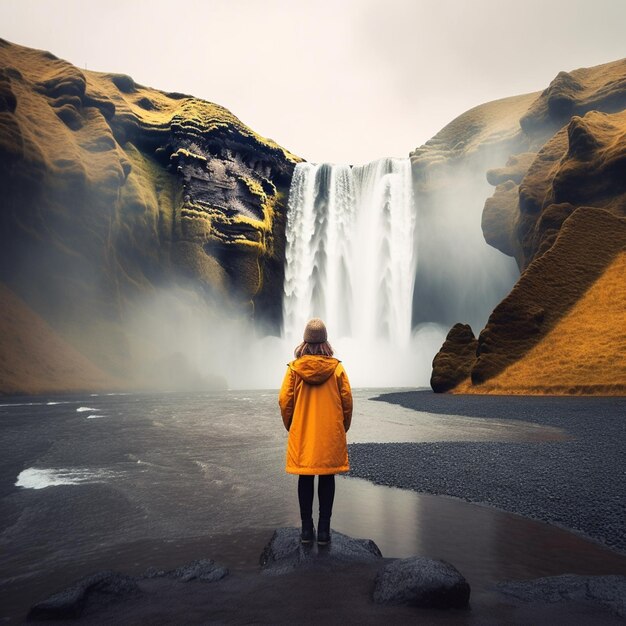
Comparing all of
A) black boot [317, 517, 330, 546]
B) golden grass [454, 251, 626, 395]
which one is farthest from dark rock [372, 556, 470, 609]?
golden grass [454, 251, 626, 395]

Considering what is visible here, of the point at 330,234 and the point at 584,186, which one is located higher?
the point at 330,234

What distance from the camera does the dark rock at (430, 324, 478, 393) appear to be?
2644 centimetres

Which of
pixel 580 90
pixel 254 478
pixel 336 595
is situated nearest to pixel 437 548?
pixel 336 595

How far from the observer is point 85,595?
3211mm

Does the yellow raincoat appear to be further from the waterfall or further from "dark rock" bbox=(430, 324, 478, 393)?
the waterfall

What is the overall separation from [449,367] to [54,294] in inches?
1218

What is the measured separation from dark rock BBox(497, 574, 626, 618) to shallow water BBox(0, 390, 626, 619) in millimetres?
255

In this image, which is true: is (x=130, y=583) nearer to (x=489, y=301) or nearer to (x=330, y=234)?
(x=330, y=234)

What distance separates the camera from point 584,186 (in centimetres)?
2616

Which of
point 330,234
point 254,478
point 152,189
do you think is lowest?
point 254,478

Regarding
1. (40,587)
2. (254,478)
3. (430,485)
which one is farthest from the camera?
(254,478)

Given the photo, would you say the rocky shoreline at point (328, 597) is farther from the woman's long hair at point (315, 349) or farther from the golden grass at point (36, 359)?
the golden grass at point (36, 359)

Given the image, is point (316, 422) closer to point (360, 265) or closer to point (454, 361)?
point (454, 361)

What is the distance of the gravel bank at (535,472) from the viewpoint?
5.34 m
